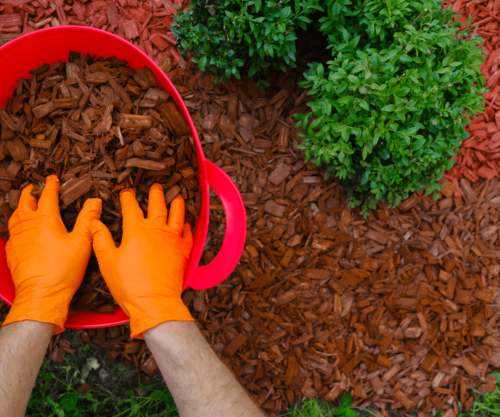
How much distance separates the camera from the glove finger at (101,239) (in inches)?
63.6

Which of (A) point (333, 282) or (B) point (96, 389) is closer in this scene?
(B) point (96, 389)

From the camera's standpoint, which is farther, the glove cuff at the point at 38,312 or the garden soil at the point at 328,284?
the garden soil at the point at 328,284

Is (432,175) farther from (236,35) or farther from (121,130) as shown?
(121,130)

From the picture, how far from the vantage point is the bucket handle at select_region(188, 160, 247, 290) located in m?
1.69

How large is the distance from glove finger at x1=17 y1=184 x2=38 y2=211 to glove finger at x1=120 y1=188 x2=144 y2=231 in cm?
45

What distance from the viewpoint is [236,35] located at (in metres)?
1.77

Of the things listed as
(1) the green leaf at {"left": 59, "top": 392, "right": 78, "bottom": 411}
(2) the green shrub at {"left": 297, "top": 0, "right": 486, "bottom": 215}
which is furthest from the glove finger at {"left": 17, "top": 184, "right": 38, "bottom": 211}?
(2) the green shrub at {"left": 297, "top": 0, "right": 486, "bottom": 215}

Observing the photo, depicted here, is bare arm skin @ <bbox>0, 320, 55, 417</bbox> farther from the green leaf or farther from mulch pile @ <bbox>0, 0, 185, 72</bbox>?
mulch pile @ <bbox>0, 0, 185, 72</bbox>

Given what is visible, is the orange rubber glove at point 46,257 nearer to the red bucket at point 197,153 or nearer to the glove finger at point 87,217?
the glove finger at point 87,217

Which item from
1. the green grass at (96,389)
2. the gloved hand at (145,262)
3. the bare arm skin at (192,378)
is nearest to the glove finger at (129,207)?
the gloved hand at (145,262)

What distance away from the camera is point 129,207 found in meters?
1.66

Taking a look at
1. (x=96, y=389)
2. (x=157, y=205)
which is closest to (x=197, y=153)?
(x=157, y=205)

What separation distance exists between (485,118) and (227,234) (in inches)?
79.5

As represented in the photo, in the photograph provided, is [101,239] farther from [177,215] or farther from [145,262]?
[177,215]
